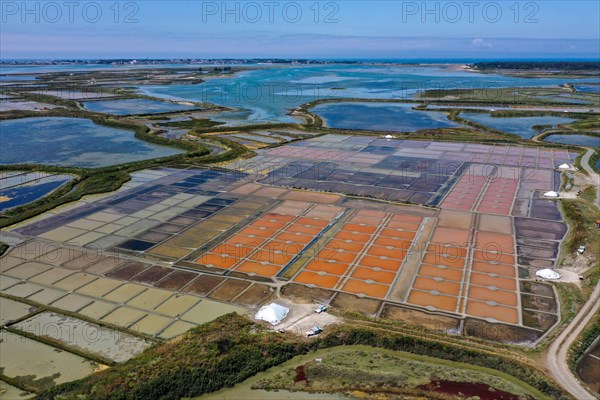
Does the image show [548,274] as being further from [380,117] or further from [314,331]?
[380,117]

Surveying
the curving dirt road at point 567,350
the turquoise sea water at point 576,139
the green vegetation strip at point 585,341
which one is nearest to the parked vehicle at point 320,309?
the curving dirt road at point 567,350

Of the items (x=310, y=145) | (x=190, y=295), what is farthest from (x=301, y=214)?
(x=310, y=145)

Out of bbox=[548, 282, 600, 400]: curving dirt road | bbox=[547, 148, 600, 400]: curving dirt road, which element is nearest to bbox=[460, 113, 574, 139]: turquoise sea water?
bbox=[547, 148, 600, 400]: curving dirt road

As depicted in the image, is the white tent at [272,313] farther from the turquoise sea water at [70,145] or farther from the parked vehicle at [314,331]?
the turquoise sea water at [70,145]

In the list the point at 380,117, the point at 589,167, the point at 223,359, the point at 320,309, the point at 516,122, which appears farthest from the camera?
the point at 380,117

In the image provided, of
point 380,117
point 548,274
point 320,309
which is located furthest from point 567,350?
point 380,117

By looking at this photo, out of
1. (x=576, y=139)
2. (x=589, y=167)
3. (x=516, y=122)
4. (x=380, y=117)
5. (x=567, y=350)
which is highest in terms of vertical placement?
(x=380, y=117)

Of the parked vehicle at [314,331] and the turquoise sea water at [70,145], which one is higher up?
the turquoise sea water at [70,145]
